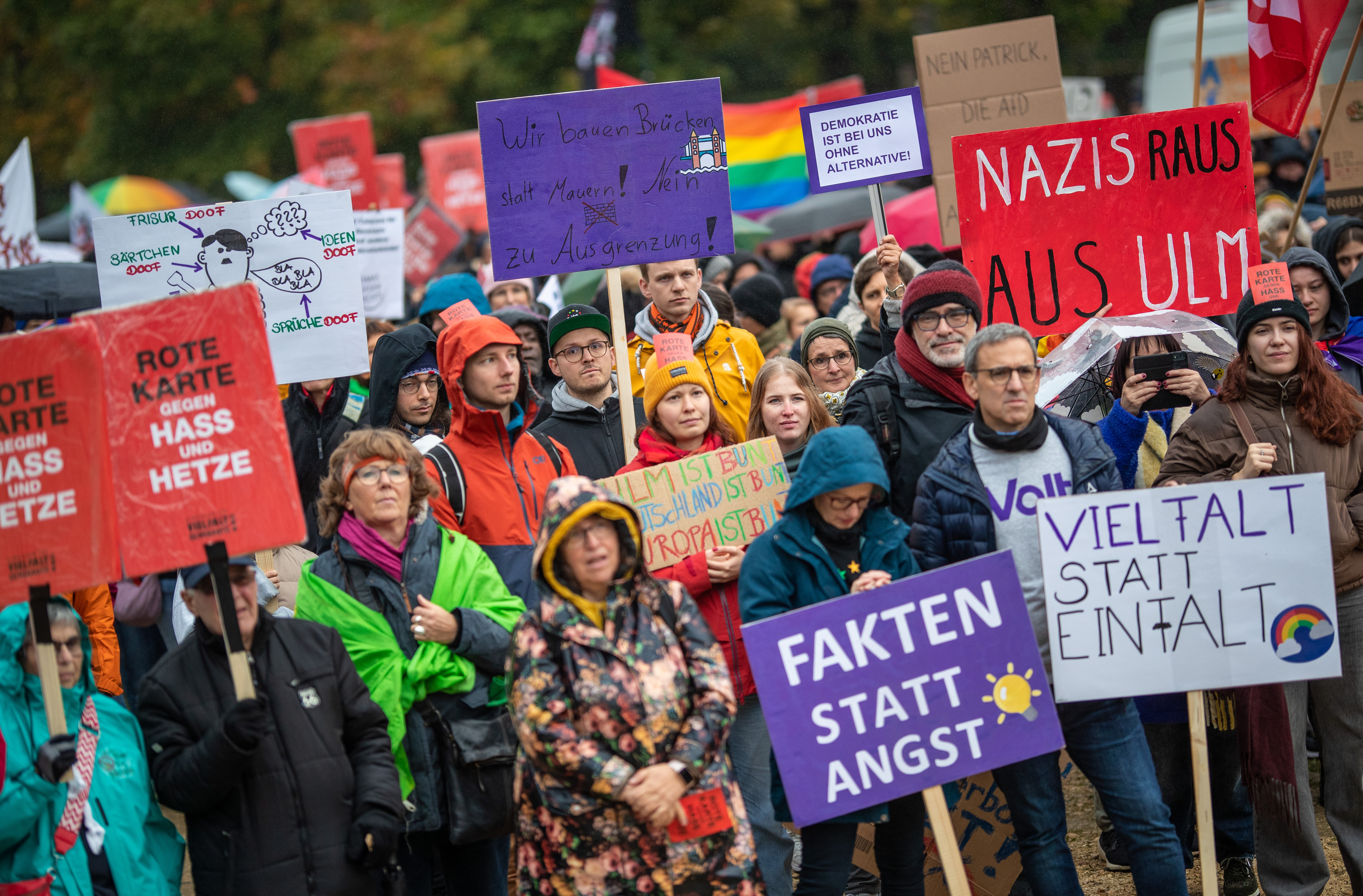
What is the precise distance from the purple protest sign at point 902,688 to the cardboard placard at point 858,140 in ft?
9.44

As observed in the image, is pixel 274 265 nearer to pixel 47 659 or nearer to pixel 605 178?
pixel 605 178

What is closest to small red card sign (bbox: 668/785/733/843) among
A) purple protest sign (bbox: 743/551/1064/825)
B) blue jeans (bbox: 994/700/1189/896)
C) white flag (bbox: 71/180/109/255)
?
purple protest sign (bbox: 743/551/1064/825)

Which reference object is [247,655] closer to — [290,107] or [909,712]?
[909,712]

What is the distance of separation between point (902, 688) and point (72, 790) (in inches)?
90.8

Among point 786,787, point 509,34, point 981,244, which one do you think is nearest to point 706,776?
point 786,787

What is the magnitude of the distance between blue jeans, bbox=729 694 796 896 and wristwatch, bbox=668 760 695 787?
2.92ft

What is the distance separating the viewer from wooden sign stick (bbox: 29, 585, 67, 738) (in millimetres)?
3576

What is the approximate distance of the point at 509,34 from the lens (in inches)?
1059

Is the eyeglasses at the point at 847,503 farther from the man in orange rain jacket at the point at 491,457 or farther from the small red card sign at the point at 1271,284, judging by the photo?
the small red card sign at the point at 1271,284

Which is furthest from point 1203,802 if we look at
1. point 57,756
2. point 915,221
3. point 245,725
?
point 915,221

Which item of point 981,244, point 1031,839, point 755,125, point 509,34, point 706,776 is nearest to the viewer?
point 706,776

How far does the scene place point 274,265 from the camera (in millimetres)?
5977

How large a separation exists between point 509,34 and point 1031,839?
983 inches

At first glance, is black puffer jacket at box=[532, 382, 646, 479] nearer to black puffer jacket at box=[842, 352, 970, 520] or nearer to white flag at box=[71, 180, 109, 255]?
black puffer jacket at box=[842, 352, 970, 520]
